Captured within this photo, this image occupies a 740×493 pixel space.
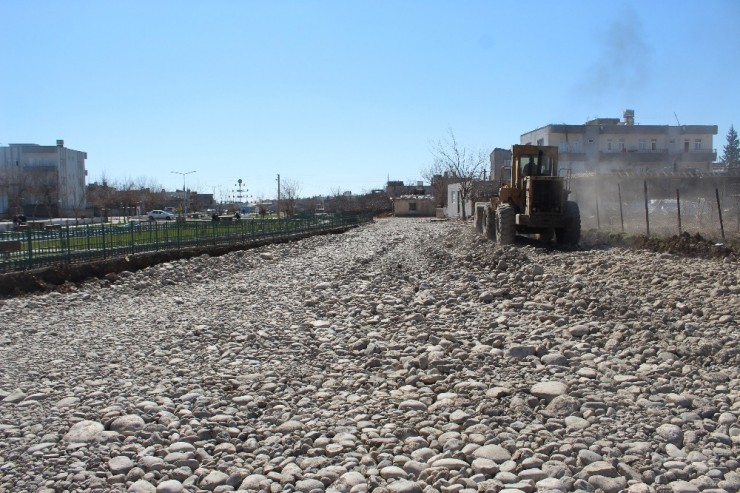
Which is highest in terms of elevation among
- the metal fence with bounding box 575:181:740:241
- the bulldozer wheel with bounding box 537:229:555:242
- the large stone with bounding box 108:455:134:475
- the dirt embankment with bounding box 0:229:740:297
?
the metal fence with bounding box 575:181:740:241

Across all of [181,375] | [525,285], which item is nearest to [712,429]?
[181,375]

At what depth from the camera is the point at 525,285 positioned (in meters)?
14.9

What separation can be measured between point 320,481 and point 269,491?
41cm

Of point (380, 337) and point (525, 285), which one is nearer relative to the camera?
point (380, 337)

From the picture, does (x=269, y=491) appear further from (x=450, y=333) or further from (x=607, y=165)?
(x=607, y=165)

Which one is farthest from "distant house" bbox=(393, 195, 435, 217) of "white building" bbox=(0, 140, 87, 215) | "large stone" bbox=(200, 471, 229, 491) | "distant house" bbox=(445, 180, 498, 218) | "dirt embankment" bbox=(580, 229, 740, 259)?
"large stone" bbox=(200, 471, 229, 491)

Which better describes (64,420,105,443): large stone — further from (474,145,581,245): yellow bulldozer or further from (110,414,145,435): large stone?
(474,145,581,245): yellow bulldozer

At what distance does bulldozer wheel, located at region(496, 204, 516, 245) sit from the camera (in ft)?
76.5

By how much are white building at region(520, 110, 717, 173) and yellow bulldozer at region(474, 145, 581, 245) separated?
39420 mm


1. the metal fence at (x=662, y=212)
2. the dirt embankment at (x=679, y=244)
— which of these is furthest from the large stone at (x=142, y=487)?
the metal fence at (x=662, y=212)

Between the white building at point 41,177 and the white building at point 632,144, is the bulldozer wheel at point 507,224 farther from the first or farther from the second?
the white building at point 41,177

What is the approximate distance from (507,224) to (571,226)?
2.12 meters

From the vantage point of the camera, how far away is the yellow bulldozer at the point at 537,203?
22.6 meters

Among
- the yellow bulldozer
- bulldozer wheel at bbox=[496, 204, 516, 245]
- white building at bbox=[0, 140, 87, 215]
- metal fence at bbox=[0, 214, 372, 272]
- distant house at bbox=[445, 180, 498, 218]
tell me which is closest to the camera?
metal fence at bbox=[0, 214, 372, 272]
